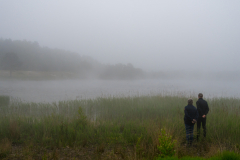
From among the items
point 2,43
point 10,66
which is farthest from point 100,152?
point 2,43

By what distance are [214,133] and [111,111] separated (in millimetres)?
6822

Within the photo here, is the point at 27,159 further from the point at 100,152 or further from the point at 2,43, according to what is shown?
the point at 2,43

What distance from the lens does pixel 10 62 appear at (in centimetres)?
5147

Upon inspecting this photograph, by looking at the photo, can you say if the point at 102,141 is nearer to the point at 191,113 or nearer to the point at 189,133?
the point at 189,133

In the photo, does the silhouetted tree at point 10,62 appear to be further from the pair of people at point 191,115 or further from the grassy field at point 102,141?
the pair of people at point 191,115

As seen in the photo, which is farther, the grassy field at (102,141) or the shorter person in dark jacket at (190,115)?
the shorter person in dark jacket at (190,115)

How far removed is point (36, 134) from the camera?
5.73 m

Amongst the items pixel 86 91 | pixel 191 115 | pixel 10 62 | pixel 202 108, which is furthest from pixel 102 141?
pixel 10 62

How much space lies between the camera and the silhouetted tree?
5094 centimetres

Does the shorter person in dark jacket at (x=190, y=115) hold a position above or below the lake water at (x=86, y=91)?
above

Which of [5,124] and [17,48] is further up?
[17,48]

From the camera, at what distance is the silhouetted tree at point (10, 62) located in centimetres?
5094

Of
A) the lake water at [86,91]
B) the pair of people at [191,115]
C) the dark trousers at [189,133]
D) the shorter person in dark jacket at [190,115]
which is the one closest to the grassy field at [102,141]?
the dark trousers at [189,133]

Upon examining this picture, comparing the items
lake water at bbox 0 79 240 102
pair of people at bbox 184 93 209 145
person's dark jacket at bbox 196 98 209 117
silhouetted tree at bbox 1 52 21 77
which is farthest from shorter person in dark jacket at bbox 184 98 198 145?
silhouetted tree at bbox 1 52 21 77
